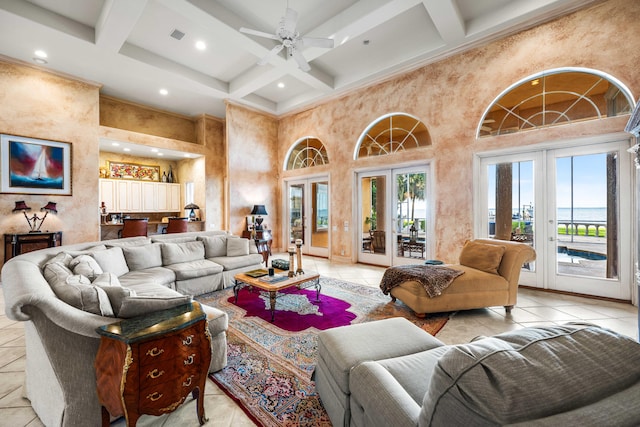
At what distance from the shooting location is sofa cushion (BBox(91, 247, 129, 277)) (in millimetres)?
3224

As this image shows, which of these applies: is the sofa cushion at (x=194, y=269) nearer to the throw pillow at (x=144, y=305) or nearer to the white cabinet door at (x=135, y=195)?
the throw pillow at (x=144, y=305)

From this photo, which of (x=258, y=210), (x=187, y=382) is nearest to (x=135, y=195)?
(x=258, y=210)

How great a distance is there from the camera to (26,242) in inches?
189

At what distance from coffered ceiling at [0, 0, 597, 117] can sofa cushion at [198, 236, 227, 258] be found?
10.9ft

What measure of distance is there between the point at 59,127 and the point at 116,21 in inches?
110

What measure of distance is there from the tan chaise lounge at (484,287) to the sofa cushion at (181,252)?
323 cm

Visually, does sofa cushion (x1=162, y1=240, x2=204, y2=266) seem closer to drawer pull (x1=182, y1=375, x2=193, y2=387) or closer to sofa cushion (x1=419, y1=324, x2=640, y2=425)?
drawer pull (x1=182, y1=375, x2=193, y2=387)

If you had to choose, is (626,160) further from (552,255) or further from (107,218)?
(107,218)

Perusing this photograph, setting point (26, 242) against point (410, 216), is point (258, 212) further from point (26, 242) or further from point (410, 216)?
point (26, 242)

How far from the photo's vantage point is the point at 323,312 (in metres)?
3.29

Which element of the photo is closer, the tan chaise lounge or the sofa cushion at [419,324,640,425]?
the sofa cushion at [419,324,640,425]

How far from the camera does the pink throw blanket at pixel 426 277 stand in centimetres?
302

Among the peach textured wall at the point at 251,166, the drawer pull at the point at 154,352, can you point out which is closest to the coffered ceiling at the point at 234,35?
the peach textured wall at the point at 251,166

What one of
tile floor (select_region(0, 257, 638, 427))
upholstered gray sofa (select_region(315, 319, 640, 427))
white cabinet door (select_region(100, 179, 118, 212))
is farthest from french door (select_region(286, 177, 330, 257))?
upholstered gray sofa (select_region(315, 319, 640, 427))
